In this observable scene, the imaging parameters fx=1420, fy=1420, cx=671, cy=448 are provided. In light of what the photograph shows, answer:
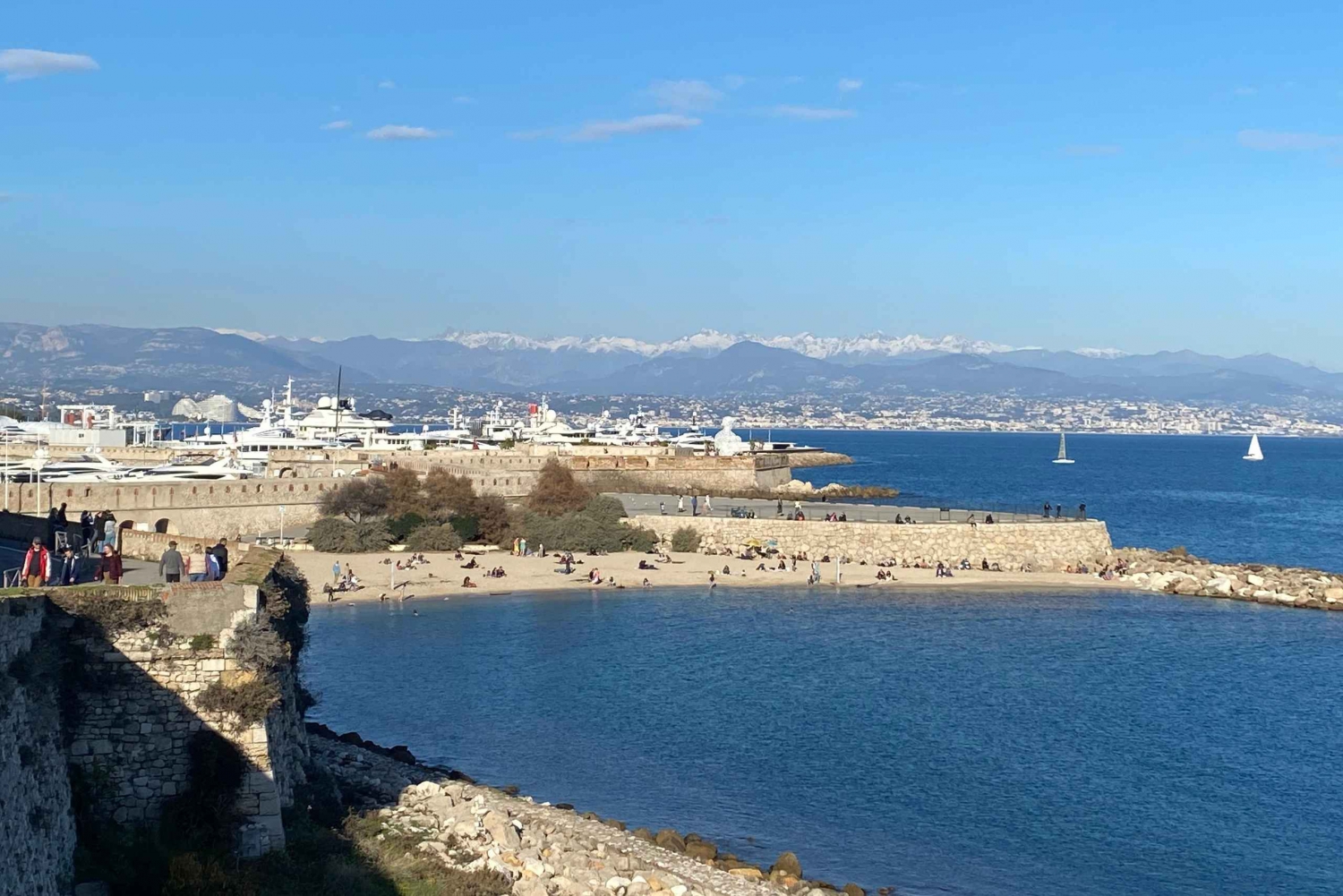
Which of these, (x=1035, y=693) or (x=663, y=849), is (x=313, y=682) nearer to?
(x=663, y=849)

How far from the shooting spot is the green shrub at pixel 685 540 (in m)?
48.5

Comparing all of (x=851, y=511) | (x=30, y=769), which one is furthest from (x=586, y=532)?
(x=30, y=769)

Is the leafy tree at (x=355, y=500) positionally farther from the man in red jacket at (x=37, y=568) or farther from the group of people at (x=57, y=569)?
the man in red jacket at (x=37, y=568)

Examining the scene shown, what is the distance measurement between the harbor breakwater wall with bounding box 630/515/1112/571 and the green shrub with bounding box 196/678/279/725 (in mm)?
35911

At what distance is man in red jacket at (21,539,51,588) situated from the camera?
12.5 m

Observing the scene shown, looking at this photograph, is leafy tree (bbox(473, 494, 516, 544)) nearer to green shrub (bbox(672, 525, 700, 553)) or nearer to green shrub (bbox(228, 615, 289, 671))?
green shrub (bbox(672, 525, 700, 553))

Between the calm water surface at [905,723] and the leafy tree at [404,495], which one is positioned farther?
the leafy tree at [404,495]

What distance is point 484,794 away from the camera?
18062 millimetres

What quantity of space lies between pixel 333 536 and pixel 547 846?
31265 mm

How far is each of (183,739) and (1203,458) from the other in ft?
570

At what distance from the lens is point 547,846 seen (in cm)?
1577

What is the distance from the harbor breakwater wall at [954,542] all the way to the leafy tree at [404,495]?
11.7 m

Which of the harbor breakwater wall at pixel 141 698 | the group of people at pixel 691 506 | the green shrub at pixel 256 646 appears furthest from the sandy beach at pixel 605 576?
the harbor breakwater wall at pixel 141 698

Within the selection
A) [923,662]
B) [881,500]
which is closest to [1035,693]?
[923,662]
